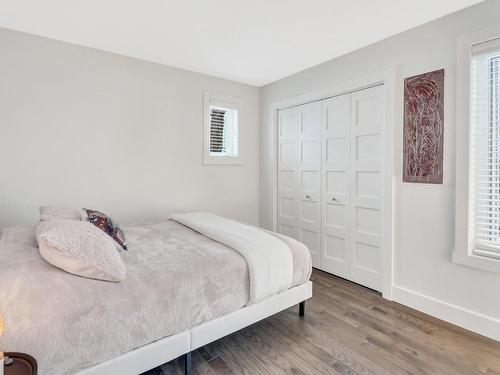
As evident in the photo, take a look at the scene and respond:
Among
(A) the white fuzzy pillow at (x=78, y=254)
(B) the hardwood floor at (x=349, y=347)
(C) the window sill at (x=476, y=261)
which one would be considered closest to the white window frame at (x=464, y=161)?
(C) the window sill at (x=476, y=261)

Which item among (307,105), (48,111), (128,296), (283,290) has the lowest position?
(283,290)

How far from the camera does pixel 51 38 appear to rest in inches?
104

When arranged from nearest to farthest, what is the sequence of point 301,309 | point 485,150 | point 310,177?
point 485,150 < point 301,309 < point 310,177

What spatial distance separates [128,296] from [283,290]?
1.13m

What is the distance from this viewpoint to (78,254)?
1.44 metres

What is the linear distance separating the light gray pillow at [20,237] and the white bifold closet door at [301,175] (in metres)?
2.77

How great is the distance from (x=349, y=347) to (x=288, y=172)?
2.31 m

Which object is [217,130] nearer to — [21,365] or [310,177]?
[310,177]

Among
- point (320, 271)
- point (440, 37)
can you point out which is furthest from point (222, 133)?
point (440, 37)

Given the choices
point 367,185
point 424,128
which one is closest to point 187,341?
point 367,185

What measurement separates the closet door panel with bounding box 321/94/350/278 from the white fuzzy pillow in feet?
7.78

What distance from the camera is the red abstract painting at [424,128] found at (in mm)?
2316

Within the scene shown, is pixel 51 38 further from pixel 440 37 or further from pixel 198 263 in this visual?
pixel 440 37

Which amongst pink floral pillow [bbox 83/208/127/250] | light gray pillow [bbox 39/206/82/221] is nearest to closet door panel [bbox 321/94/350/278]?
pink floral pillow [bbox 83/208/127/250]
